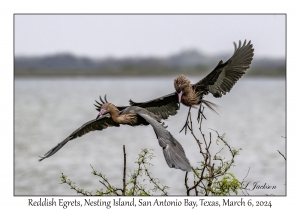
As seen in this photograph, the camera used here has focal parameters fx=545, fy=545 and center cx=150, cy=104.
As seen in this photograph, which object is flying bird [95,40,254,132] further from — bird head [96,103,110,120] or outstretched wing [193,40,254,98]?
bird head [96,103,110,120]

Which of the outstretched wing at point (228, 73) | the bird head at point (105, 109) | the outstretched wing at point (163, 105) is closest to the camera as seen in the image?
the bird head at point (105, 109)

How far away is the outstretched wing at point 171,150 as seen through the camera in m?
6.07

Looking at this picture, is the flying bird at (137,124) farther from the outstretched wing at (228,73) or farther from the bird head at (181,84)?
the outstretched wing at (228,73)

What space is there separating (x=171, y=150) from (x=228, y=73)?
7.75 ft

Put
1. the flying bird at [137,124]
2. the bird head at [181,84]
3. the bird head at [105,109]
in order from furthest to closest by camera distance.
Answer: the bird head at [181,84] < the bird head at [105,109] < the flying bird at [137,124]

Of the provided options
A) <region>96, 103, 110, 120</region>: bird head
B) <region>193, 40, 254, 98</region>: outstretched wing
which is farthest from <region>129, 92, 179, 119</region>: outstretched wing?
<region>96, 103, 110, 120</region>: bird head

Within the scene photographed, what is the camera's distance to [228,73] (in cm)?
820

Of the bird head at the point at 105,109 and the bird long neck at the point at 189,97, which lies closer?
the bird head at the point at 105,109

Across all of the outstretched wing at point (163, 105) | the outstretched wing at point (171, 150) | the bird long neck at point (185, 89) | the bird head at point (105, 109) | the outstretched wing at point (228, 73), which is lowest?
the outstretched wing at point (171, 150)

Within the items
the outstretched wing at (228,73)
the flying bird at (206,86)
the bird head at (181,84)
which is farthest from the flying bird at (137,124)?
the outstretched wing at (228,73)

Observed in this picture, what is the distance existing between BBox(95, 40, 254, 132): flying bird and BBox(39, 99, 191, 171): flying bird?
11.6 inches
